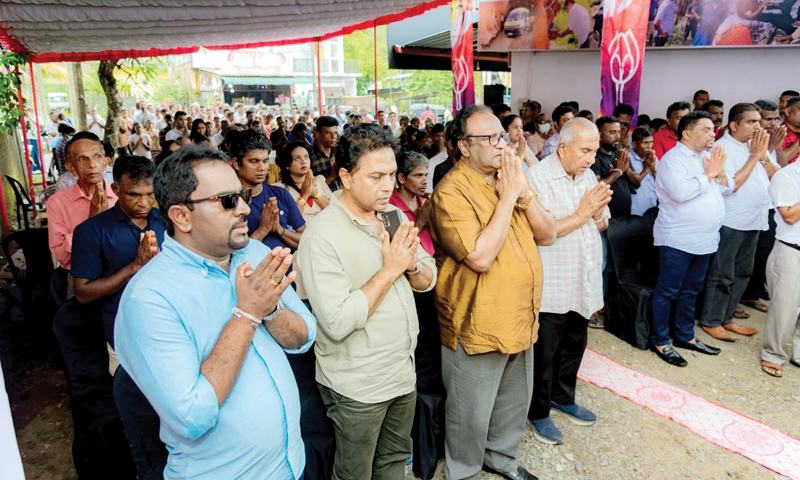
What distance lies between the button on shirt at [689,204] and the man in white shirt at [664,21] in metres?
5.49

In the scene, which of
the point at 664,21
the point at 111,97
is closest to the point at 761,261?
the point at 664,21

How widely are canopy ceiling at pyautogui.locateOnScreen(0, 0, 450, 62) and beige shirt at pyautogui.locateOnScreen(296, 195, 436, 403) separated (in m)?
3.48

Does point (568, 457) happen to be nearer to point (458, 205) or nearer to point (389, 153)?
point (458, 205)

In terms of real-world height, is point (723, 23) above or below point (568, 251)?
above

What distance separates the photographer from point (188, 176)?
1.35 metres

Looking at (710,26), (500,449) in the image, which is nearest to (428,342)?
(500,449)

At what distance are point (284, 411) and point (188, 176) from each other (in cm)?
71

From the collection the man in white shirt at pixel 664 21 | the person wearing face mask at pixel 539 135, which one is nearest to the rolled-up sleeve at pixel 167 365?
the person wearing face mask at pixel 539 135

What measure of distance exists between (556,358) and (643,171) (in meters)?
2.24

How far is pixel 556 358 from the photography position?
9.98 ft

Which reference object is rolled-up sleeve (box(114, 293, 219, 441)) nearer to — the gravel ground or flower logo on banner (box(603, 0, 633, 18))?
the gravel ground

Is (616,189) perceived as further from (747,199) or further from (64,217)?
(64,217)

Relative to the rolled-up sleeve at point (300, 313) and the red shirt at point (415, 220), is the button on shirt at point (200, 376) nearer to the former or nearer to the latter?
the rolled-up sleeve at point (300, 313)

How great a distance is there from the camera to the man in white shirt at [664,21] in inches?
312
